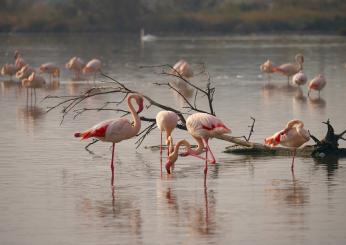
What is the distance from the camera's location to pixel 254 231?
10.6 m

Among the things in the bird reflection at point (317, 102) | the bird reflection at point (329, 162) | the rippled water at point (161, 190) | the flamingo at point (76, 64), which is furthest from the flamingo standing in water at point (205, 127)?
→ the flamingo at point (76, 64)

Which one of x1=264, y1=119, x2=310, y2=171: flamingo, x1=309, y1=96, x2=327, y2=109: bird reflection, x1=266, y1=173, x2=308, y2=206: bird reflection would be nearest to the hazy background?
x1=309, y1=96, x2=327, y2=109: bird reflection

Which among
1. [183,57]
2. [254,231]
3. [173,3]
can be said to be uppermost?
[173,3]

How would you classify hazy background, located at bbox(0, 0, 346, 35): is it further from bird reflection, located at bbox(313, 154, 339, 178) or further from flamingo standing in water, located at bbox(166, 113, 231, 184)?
flamingo standing in water, located at bbox(166, 113, 231, 184)

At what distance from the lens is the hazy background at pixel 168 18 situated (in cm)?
8056

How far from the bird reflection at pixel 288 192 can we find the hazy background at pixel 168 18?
6545 cm

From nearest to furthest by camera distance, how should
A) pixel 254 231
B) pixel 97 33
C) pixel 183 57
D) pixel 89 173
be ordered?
pixel 254 231, pixel 89 173, pixel 183 57, pixel 97 33

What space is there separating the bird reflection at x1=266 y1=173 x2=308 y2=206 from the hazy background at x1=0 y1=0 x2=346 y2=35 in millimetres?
65445

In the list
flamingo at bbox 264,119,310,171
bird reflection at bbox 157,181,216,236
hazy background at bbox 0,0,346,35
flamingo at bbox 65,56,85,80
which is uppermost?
hazy background at bbox 0,0,346,35

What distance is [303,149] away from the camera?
15336mm

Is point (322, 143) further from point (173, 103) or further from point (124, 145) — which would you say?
point (173, 103)

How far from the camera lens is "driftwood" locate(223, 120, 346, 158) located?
14938 millimetres

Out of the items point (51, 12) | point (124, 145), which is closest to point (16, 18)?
point (51, 12)

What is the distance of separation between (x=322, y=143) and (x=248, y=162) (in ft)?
3.23
